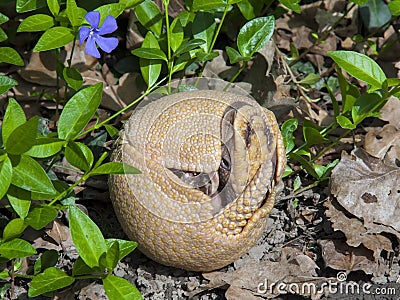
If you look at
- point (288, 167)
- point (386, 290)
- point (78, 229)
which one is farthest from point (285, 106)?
point (78, 229)

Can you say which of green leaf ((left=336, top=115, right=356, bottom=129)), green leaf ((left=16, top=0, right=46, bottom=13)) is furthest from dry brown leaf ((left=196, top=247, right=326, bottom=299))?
green leaf ((left=16, top=0, right=46, bottom=13))

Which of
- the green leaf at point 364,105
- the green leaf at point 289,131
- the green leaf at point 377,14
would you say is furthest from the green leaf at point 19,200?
the green leaf at point 377,14

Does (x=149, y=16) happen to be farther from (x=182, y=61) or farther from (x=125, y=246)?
(x=125, y=246)

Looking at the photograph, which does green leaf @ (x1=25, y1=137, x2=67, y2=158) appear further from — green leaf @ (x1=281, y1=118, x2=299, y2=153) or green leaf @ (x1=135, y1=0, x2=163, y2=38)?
green leaf @ (x1=281, y1=118, x2=299, y2=153)

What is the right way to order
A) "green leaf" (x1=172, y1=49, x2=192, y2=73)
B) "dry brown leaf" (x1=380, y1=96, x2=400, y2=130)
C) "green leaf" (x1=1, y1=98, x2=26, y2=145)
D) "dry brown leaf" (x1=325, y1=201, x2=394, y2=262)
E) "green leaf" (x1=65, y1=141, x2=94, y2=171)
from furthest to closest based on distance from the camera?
"dry brown leaf" (x1=380, y1=96, x2=400, y2=130)
"green leaf" (x1=172, y1=49, x2=192, y2=73)
"dry brown leaf" (x1=325, y1=201, x2=394, y2=262)
"green leaf" (x1=65, y1=141, x2=94, y2=171)
"green leaf" (x1=1, y1=98, x2=26, y2=145)

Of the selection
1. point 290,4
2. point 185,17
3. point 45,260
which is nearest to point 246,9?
point 290,4

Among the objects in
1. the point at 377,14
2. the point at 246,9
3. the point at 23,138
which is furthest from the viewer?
the point at 377,14
